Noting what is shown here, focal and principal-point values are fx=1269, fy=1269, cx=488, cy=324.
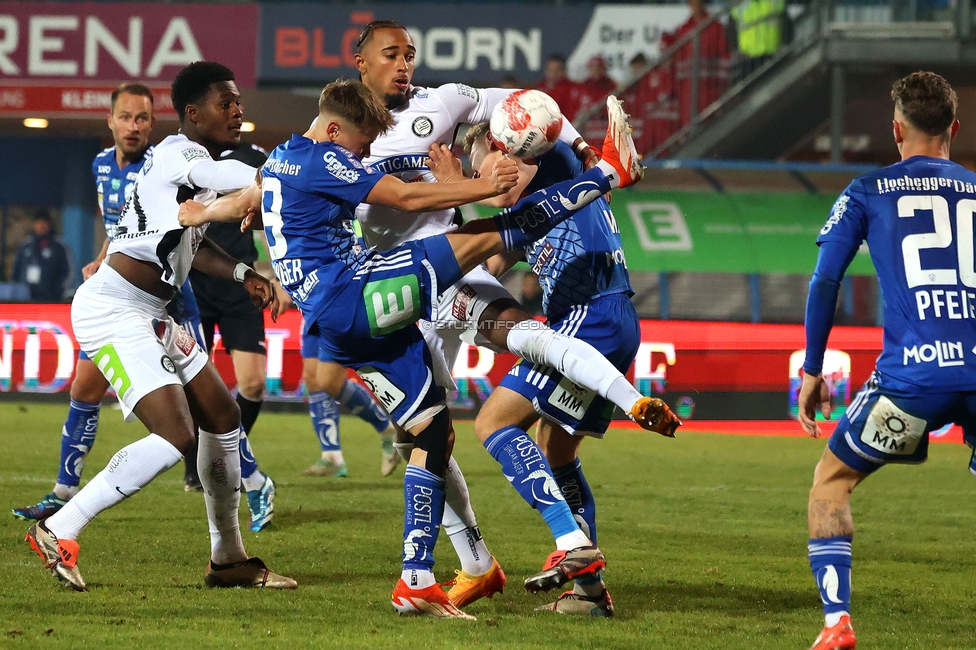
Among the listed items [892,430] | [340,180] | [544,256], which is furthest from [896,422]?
[340,180]

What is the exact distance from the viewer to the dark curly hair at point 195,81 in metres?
5.61

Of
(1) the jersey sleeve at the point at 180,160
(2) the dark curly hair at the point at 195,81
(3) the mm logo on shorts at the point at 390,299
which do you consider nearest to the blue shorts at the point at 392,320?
(3) the mm logo on shorts at the point at 390,299

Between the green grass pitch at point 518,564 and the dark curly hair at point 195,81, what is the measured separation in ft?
6.85

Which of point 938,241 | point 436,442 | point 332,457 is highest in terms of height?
point 938,241

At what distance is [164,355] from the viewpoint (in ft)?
17.2

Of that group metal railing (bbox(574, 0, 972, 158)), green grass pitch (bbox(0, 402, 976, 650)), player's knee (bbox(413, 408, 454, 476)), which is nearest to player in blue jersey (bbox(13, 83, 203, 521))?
green grass pitch (bbox(0, 402, 976, 650))

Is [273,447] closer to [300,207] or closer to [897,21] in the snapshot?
[300,207]

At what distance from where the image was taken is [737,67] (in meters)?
16.9

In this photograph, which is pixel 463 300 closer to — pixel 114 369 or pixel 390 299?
pixel 390 299

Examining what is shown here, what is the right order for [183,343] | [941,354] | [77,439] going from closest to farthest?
[941,354] → [183,343] → [77,439]

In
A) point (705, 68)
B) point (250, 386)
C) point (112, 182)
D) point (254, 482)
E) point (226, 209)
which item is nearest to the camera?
point (226, 209)

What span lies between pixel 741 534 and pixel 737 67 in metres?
11.0

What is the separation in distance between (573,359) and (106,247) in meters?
3.49

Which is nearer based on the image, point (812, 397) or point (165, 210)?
point (812, 397)
